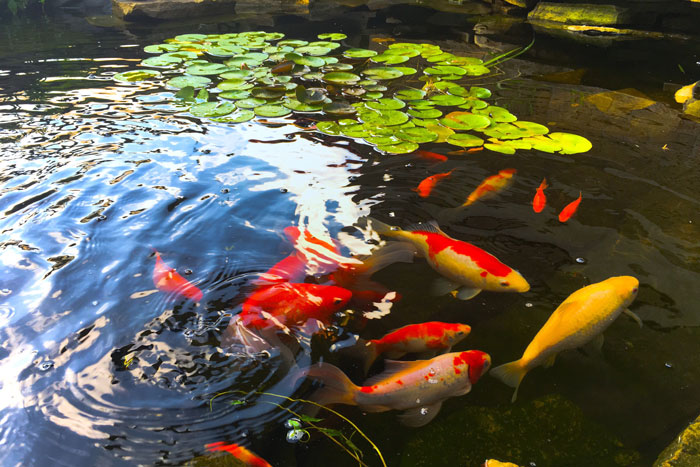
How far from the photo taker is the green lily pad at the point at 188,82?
14.5 ft

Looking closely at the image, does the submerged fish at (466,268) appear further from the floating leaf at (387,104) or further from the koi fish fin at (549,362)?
the floating leaf at (387,104)

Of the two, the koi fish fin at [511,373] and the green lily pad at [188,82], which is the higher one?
the green lily pad at [188,82]

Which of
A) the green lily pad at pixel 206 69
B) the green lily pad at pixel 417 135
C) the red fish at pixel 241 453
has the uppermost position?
the green lily pad at pixel 206 69

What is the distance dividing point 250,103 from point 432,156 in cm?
168

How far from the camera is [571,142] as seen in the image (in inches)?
134

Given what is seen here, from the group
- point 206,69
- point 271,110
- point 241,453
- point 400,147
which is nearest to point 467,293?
point 241,453

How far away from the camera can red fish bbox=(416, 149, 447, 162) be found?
10.6ft

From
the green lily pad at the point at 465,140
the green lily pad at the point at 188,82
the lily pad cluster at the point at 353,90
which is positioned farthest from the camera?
the green lily pad at the point at 188,82

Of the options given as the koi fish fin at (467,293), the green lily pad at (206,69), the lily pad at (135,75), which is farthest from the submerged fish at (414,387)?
the lily pad at (135,75)

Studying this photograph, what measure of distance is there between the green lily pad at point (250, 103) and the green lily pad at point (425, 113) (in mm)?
1238

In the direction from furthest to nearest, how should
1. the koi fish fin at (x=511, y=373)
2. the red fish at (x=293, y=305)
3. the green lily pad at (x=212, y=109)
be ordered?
the green lily pad at (x=212, y=109) → the red fish at (x=293, y=305) → the koi fish fin at (x=511, y=373)

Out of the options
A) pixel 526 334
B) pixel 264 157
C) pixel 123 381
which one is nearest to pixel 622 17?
pixel 264 157

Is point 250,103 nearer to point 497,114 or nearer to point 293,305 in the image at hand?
point 497,114

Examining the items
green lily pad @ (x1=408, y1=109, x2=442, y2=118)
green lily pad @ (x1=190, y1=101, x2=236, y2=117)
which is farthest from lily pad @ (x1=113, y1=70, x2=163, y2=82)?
green lily pad @ (x1=408, y1=109, x2=442, y2=118)
